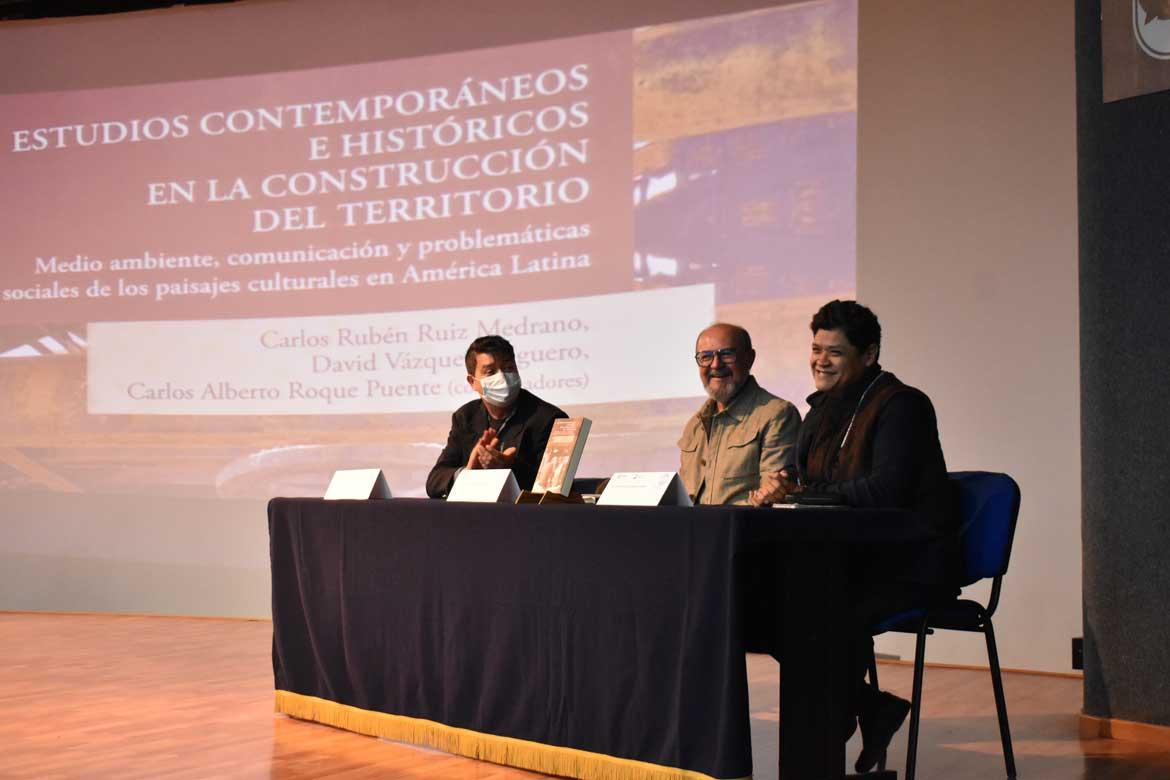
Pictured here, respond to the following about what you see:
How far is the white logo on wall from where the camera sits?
352cm

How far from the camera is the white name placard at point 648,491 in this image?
2723mm

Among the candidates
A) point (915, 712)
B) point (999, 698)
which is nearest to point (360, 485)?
point (915, 712)

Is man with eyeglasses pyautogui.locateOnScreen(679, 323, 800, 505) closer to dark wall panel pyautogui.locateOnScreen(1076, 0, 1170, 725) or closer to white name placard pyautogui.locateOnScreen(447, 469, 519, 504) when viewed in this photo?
white name placard pyautogui.locateOnScreen(447, 469, 519, 504)

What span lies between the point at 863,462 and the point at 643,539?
1.98ft

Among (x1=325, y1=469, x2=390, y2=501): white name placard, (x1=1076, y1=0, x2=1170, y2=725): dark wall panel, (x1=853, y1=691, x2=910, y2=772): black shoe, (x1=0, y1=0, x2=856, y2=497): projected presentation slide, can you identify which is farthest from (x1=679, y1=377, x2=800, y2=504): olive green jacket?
(x1=0, y1=0, x2=856, y2=497): projected presentation slide

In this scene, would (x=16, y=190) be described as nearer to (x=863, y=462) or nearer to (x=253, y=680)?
(x=253, y=680)

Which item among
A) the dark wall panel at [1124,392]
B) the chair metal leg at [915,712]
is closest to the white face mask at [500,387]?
the chair metal leg at [915,712]

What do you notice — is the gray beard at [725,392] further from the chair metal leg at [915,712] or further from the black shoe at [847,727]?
the black shoe at [847,727]

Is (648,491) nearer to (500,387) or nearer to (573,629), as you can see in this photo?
(573,629)

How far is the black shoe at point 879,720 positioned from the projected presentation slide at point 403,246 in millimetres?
2909

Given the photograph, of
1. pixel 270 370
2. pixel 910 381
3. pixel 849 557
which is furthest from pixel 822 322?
pixel 270 370

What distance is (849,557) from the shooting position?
9.37 feet

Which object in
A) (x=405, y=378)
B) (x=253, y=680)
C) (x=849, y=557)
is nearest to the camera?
(x=849, y=557)

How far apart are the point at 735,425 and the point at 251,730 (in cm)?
158
